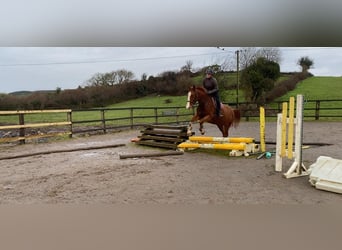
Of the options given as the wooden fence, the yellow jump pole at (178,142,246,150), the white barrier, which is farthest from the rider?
the wooden fence

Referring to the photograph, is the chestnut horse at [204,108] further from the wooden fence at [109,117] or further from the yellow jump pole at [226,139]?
the wooden fence at [109,117]

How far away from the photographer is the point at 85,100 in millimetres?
5141

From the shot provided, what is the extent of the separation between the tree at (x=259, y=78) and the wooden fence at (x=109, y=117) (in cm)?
41

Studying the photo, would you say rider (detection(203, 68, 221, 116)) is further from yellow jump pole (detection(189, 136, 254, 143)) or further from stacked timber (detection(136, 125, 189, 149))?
stacked timber (detection(136, 125, 189, 149))

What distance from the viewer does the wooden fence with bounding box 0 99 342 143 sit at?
16.8 feet

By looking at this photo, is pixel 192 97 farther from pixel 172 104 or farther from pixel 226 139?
pixel 172 104

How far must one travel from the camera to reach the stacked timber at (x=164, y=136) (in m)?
4.38

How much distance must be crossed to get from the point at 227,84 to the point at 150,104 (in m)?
2.47

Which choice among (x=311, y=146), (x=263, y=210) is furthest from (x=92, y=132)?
(x=263, y=210)

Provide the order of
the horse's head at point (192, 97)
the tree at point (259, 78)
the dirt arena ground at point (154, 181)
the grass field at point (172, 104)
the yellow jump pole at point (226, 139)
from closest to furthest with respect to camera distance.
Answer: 1. the dirt arena ground at point (154, 181)
2. the yellow jump pole at point (226, 139)
3. the horse's head at point (192, 97)
4. the grass field at point (172, 104)
5. the tree at point (259, 78)

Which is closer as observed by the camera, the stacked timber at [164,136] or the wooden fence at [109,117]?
the stacked timber at [164,136]

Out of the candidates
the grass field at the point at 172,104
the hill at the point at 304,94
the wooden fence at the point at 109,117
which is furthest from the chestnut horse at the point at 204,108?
the wooden fence at the point at 109,117
